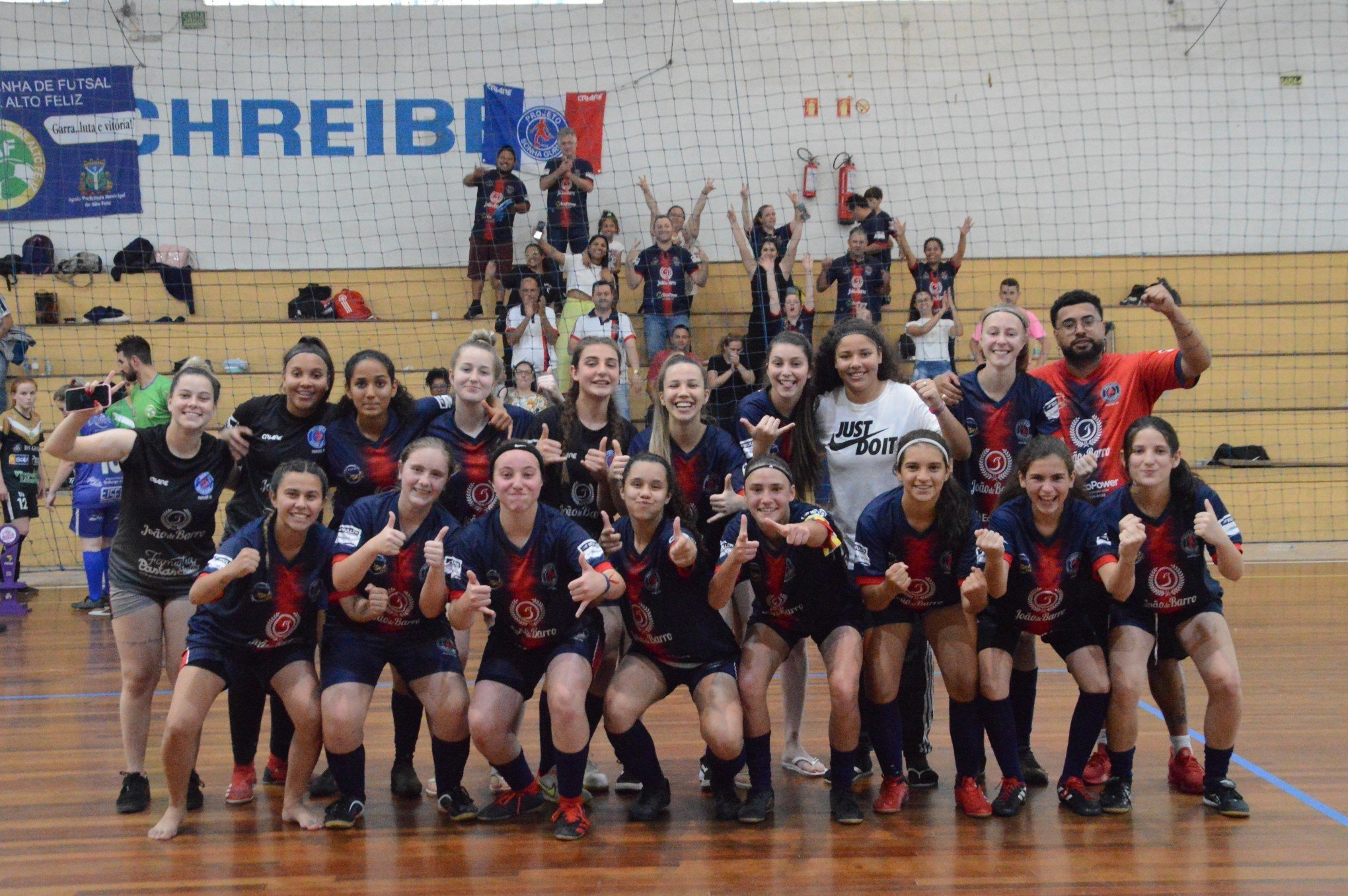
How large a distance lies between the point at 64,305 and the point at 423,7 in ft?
16.0

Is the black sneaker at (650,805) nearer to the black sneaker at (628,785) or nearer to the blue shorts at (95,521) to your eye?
the black sneaker at (628,785)

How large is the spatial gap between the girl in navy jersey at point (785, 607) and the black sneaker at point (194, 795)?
5.76 ft

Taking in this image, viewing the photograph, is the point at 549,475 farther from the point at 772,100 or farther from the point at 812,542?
the point at 772,100

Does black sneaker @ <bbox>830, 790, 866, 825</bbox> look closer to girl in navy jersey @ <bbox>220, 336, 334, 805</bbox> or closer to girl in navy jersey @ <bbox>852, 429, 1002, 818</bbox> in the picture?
girl in navy jersey @ <bbox>852, 429, 1002, 818</bbox>

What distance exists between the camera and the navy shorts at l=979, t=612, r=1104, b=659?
3533 mm

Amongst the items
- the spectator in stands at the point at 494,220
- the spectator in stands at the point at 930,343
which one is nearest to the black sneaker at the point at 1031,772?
the spectator in stands at the point at 930,343

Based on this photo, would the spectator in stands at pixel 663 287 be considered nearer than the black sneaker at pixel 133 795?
No

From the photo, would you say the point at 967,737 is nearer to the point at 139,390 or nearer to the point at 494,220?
the point at 139,390

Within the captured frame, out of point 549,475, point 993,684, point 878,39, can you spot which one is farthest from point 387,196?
point 993,684

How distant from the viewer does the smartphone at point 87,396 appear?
11.6 feet

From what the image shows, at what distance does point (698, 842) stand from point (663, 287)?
7.41 m

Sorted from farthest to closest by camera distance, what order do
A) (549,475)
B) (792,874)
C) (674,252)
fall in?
(674,252)
(549,475)
(792,874)

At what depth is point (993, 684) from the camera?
11.4ft

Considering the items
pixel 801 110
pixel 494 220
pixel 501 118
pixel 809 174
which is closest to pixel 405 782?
pixel 494 220
